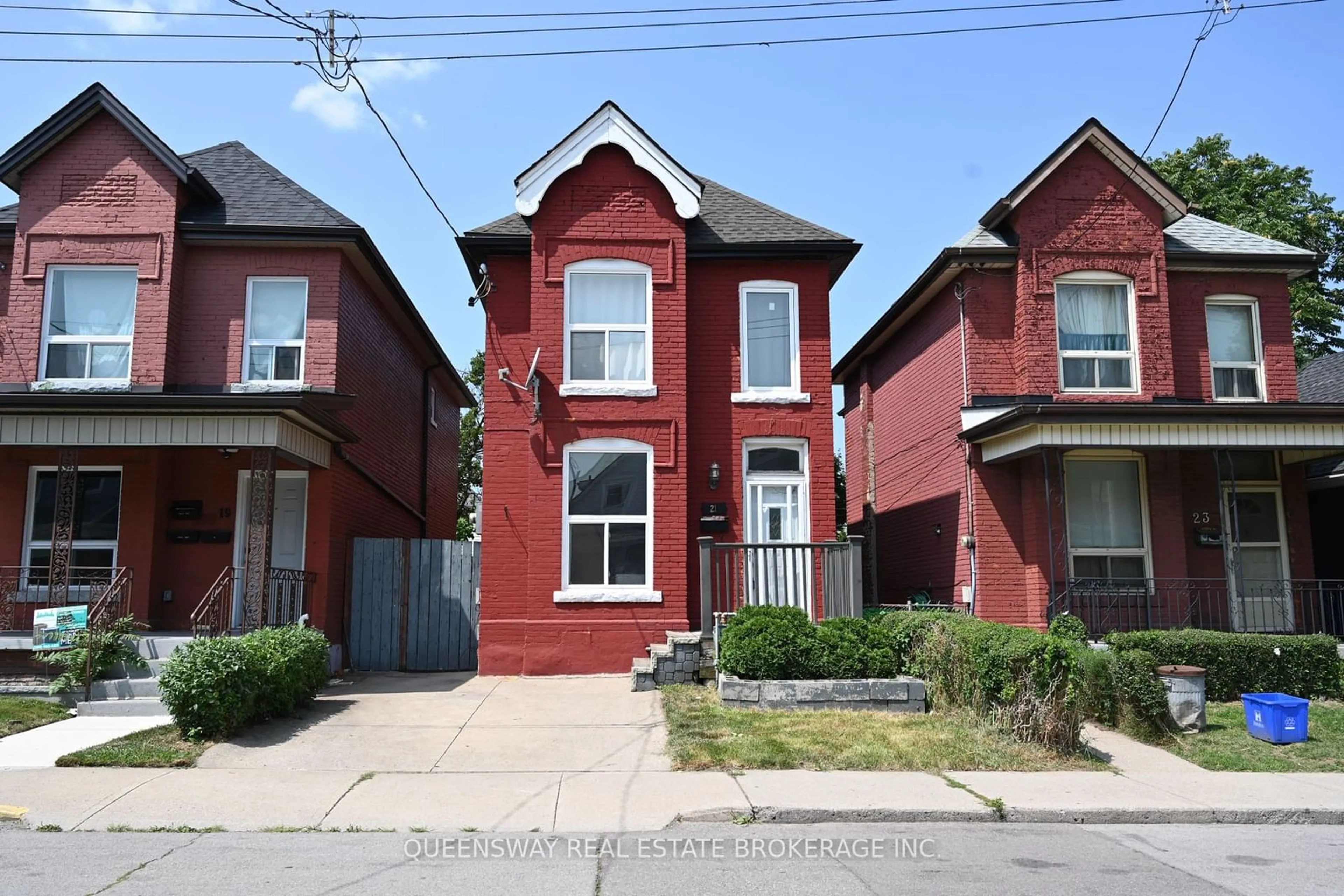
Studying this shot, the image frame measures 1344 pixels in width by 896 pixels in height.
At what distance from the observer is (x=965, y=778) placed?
30.1 feet

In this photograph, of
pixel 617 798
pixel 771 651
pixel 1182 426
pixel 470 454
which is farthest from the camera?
Result: pixel 470 454

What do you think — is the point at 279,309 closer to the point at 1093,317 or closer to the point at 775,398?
the point at 775,398

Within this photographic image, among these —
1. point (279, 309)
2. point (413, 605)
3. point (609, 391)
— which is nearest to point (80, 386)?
point (279, 309)

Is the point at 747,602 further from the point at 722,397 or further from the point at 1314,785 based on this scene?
the point at 1314,785

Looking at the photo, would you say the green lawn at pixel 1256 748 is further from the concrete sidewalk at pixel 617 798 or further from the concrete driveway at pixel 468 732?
the concrete driveway at pixel 468 732

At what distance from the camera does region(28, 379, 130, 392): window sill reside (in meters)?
14.9

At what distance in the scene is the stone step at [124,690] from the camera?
12.2 m

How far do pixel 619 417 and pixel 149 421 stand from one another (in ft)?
20.8

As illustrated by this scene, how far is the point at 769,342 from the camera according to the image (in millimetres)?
15992

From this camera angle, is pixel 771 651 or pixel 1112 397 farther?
pixel 1112 397

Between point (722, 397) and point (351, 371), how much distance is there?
6.19m

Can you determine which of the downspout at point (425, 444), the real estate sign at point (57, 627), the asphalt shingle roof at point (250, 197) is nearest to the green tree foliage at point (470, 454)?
the downspout at point (425, 444)

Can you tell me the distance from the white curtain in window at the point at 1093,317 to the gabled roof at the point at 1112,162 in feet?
4.99

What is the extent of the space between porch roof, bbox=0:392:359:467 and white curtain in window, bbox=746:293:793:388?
680 centimetres
